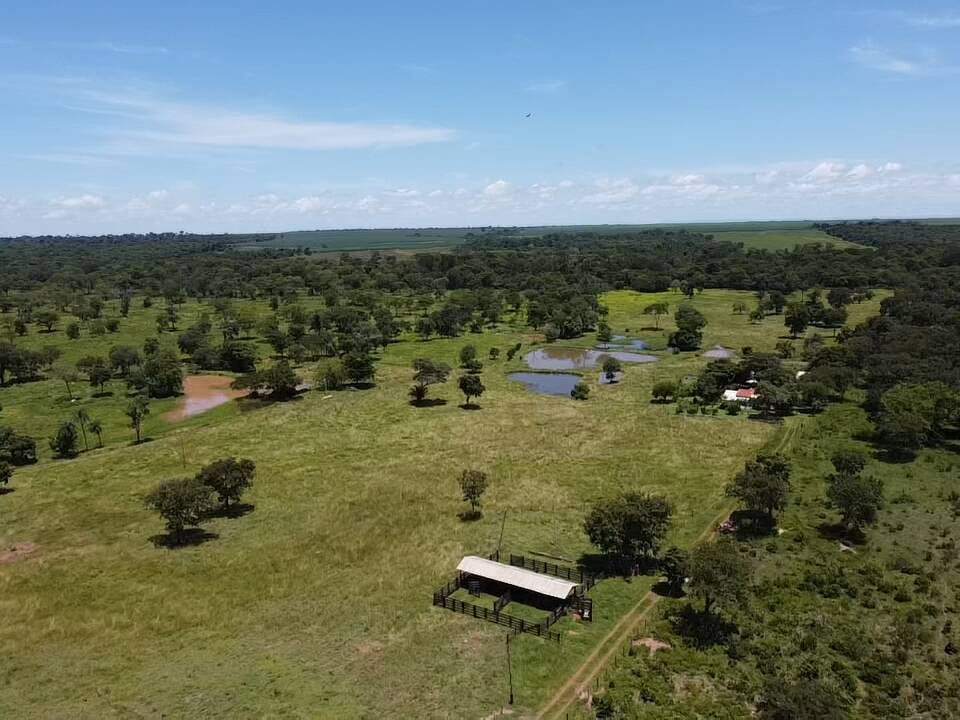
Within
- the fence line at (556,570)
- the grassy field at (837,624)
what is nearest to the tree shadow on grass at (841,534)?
the grassy field at (837,624)

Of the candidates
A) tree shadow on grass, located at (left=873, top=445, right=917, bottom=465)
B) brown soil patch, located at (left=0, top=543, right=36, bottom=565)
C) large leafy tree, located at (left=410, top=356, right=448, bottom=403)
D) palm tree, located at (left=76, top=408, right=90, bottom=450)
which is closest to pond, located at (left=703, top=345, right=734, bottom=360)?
tree shadow on grass, located at (left=873, top=445, right=917, bottom=465)

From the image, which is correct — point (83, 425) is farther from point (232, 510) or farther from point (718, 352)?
point (718, 352)

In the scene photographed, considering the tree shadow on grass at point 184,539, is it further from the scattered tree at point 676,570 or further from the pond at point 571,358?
the pond at point 571,358

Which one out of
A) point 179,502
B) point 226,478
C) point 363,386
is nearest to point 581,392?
point 363,386

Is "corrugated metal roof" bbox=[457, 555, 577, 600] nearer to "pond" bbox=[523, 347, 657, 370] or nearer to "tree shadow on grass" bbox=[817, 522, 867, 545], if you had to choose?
"tree shadow on grass" bbox=[817, 522, 867, 545]

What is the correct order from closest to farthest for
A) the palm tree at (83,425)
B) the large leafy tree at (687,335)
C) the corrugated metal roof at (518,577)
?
the corrugated metal roof at (518,577), the palm tree at (83,425), the large leafy tree at (687,335)
